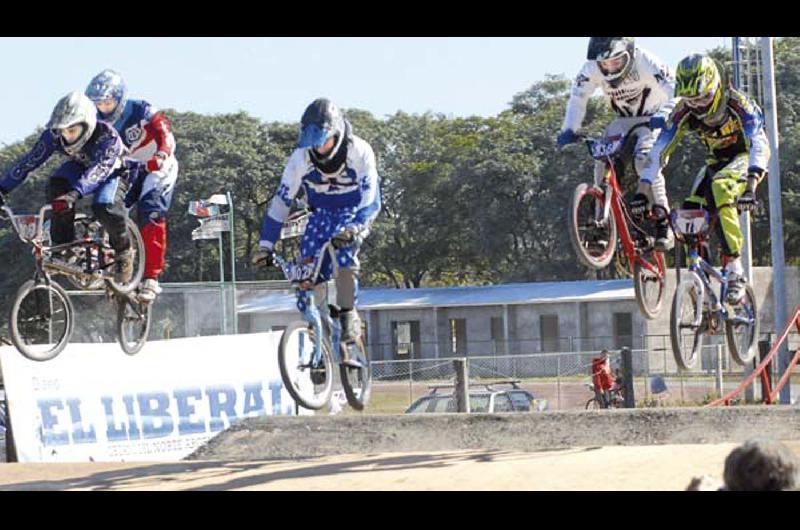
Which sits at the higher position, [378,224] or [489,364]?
[378,224]

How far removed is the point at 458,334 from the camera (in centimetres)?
5544

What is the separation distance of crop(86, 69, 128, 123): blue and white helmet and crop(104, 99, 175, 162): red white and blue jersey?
0.77 ft

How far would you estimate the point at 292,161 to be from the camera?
14922 mm

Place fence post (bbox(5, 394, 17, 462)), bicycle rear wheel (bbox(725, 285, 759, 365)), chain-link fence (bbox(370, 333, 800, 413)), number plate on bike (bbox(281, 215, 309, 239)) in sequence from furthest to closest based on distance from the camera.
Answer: chain-link fence (bbox(370, 333, 800, 413)), fence post (bbox(5, 394, 17, 462)), bicycle rear wheel (bbox(725, 285, 759, 365)), number plate on bike (bbox(281, 215, 309, 239))

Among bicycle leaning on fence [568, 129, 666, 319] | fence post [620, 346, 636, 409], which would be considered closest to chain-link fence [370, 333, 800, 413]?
fence post [620, 346, 636, 409]

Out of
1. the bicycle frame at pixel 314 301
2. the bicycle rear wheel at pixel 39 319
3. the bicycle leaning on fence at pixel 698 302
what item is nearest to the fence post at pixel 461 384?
the bicycle leaning on fence at pixel 698 302

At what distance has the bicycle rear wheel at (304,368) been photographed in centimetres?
1439

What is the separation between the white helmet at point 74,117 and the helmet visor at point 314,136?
2256 millimetres

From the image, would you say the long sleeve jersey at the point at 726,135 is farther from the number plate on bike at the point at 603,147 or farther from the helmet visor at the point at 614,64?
the helmet visor at the point at 614,64

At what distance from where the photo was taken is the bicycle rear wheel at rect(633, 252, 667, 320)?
1623cm

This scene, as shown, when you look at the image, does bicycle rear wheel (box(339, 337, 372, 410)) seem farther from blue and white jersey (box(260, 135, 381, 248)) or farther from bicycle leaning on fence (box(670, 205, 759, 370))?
bicycle leaning on fence (box(670, 205, 759, 370))
